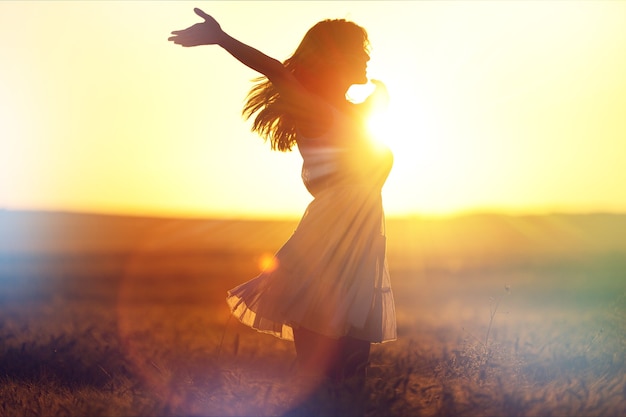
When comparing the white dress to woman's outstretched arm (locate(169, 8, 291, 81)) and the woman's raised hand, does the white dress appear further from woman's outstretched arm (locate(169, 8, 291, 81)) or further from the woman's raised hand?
the woman's raised hand

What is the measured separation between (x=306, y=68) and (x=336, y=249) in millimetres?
1172

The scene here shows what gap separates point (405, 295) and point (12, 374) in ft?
87.4

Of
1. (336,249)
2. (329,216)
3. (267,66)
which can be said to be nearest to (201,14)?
(267,66)

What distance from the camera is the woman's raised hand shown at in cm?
720

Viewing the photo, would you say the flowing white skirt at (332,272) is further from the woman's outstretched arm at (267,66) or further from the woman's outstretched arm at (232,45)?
the woman's outstretched arm at (232,45)

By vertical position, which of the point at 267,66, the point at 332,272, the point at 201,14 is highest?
the point at 201,14

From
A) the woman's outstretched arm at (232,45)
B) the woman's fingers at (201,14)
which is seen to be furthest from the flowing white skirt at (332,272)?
the woman's fingers at (201,14)

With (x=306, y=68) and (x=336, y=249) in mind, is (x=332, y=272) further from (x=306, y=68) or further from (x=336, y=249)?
(x=306, y=68)

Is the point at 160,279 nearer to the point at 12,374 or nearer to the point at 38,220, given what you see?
the point at 12,374

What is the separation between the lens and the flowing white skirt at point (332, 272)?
24.3 feet

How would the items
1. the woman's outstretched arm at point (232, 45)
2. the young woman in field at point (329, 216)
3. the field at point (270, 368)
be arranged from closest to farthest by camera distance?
1. the field at point (270, 368)
2. the woman's outstretched arm at point (232, 45)
3. the young woman in field at point (329, 216)

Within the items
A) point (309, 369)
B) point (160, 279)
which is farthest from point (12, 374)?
point (160, 279)

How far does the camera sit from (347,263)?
7.54 meters

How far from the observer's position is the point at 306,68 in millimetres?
7523
